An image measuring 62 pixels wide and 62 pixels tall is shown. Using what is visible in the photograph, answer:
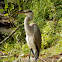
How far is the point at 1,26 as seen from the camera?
4.50 metres

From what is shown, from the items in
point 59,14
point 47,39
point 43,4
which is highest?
point 43,4

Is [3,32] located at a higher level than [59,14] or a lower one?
lower

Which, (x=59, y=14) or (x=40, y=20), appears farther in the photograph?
(x=40, y=20)

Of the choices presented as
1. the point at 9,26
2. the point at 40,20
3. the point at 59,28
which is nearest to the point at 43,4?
the point at 40,20

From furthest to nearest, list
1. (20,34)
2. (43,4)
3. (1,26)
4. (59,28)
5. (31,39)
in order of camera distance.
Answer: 1. (1,26)
2. (20,34)
3. (43,4)
4. (59,28)
5. (31,39)

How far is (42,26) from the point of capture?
12.8 feet

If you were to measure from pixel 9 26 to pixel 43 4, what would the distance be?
1.84 metres

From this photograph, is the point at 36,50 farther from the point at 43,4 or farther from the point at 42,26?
the point at 43,4

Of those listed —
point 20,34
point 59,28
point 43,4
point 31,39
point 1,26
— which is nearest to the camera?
point 31,39

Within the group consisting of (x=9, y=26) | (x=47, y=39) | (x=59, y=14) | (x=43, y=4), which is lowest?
(x=47, y=39)

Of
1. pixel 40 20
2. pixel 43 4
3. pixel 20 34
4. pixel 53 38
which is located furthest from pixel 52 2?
pixel 20 34

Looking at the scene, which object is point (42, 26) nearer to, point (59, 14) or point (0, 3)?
point (59, 14)

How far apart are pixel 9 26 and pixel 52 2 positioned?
2.15 metres

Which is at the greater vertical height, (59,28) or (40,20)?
(40,20)
